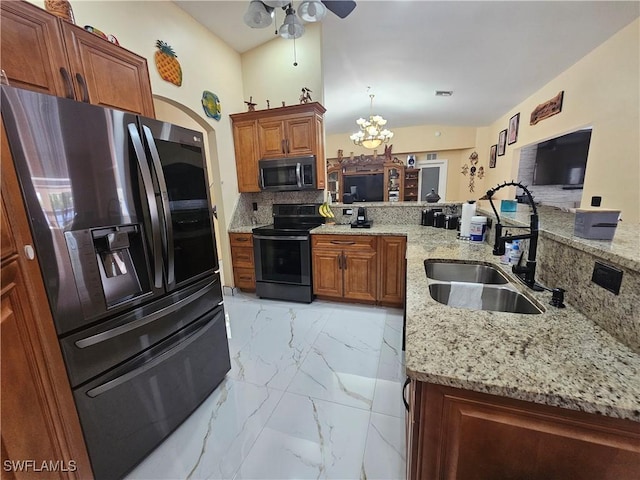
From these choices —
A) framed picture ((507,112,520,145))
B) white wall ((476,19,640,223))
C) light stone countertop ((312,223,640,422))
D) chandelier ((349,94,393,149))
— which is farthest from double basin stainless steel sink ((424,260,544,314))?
framed picture ((507,112,520,145))

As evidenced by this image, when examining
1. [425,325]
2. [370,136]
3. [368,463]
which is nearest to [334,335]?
[368,463]

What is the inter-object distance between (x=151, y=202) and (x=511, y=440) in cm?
157

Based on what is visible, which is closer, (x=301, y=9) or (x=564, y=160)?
(x=301, y=9)

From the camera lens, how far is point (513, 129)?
479 cm

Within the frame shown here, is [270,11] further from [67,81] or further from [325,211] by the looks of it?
[325,211]

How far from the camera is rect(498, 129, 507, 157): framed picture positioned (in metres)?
5.19

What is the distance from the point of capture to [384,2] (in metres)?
2.45

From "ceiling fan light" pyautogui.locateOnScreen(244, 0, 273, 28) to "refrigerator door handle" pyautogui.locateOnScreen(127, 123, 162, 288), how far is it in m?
1.44

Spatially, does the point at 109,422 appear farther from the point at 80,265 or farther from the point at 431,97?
the point at 431,97

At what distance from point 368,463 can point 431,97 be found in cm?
533

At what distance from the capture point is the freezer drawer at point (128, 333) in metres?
1.04

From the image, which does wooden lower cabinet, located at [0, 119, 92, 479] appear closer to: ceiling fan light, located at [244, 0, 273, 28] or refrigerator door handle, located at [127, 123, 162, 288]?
refrigerator door handle, located at [127, 123, 162, 288]

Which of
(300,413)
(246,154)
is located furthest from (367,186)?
(300,413)

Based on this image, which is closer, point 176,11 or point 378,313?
point 176,11
